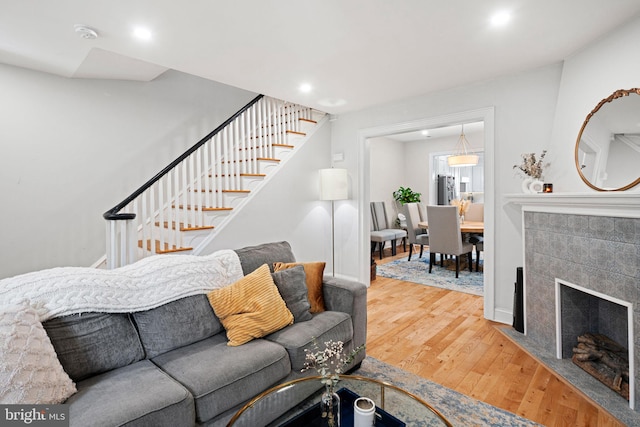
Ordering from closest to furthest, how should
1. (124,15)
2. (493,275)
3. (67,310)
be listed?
(67,310) < (124,15) < (493,275)

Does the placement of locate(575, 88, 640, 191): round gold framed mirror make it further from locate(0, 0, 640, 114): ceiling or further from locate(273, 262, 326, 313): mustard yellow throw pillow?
locate(273, 262, 326, 313): mustard yellow throw pillow

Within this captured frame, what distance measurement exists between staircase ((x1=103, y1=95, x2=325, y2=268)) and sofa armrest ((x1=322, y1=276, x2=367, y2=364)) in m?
1.61

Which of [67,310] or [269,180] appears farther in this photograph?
[269,180]

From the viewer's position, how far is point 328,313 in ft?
7.37

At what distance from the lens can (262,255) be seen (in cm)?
246

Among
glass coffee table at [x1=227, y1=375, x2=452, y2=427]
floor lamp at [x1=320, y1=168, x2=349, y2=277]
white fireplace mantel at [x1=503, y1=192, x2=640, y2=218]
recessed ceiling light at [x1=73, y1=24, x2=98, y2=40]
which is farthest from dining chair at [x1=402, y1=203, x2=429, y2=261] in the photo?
recessed ceiling light at [x1=73, y1=24, x2=98, y2=40]

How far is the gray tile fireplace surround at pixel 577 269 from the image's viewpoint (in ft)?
6.25

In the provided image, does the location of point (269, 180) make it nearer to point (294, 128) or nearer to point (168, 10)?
point (294, 128)

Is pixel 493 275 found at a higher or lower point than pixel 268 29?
lower

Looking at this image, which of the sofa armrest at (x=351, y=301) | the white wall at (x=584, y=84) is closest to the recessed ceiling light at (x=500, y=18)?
the white wall at (x=584, y=84)

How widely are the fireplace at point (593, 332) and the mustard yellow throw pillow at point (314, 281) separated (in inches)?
72.0

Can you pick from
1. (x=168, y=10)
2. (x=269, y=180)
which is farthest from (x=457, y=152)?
(x=168, y=10)

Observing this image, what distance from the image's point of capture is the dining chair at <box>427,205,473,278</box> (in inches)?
180

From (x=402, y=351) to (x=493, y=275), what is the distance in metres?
1.32
